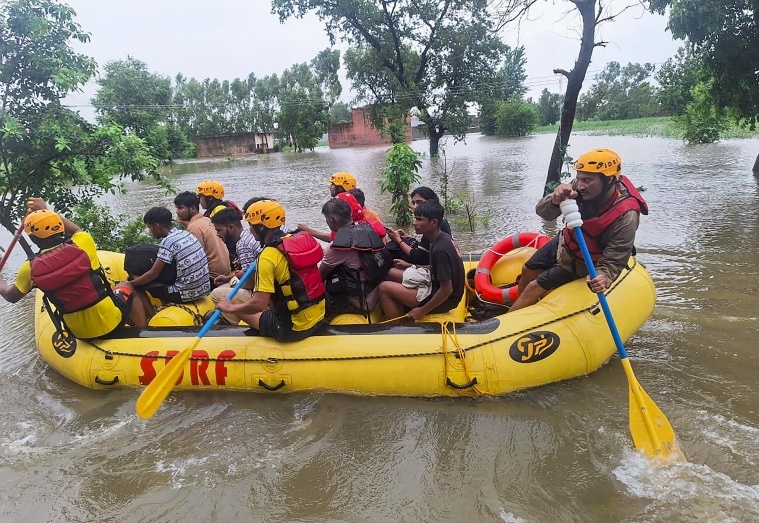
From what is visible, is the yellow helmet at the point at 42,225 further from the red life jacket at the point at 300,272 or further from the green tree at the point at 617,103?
the green tree at the point at 617,103

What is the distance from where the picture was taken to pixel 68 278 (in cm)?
377

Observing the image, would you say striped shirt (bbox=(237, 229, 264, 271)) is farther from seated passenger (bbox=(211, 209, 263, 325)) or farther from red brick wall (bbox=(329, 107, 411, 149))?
red brick wall (bbox=(329, 107, 411, 149))

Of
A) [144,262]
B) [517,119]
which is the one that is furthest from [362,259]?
[517,119]

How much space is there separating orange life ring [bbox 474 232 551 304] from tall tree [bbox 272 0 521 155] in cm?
1548

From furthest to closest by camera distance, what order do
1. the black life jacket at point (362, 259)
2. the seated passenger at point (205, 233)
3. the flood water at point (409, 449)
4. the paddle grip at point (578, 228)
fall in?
1. the seated passenger at point (205, 233)
2. the black life jacket at point (362, 259)
3. the paddle grip at point (578, 228)
4. the flood water at point (409, 449)

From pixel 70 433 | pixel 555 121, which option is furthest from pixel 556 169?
pixel 555 121

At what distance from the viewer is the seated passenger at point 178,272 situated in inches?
174

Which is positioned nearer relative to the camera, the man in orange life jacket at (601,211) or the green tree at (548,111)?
the man in orange life jacket at (601,211)

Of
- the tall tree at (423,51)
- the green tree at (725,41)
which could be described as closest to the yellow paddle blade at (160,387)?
the green tree at (725,41)

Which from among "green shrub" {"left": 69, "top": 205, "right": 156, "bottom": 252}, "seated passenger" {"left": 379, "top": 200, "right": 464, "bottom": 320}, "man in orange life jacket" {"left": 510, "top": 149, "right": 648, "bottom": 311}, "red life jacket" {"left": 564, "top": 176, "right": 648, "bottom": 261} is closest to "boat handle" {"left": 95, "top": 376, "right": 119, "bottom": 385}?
"seated passenger" {"left": 379, "top": 200, "right": 464, "bottom": 320}

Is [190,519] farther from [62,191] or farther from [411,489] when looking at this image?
[62,191]

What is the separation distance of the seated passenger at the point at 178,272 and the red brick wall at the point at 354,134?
130 ft

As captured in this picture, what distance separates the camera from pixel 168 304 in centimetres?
465

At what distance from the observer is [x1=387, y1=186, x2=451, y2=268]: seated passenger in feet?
14.0
